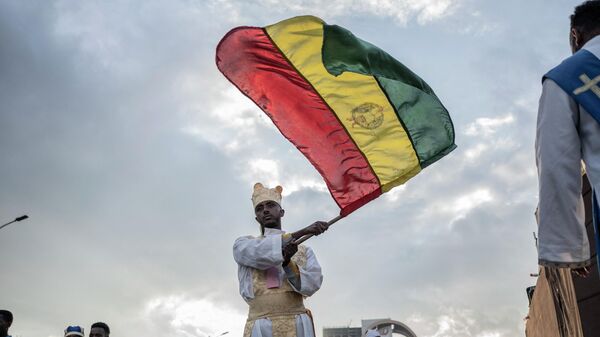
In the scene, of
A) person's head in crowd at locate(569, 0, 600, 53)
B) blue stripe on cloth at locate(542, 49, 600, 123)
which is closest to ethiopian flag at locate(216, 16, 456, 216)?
person's head in crowd at locate(569, 0, 600, 53)

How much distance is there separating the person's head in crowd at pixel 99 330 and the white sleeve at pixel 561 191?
659 cm

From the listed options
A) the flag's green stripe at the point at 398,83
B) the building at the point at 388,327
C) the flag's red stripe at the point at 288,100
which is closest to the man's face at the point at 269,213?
the flag's red stripe at the point at 288,100

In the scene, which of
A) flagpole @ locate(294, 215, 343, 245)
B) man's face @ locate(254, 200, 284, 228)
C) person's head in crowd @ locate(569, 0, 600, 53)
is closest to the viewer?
person's head in crowd @ locate(569, 0, 600, 53)

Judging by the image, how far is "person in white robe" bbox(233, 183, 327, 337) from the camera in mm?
5008

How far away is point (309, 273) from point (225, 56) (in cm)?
192

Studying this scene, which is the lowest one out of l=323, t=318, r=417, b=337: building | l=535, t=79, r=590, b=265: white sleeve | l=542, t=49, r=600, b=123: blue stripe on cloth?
l=535, t=79, r=590, b=265: white sleeve

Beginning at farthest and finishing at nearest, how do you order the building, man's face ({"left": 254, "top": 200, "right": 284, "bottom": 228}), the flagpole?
1. the building
2. man's face ({"left": 254, "top": 200, "right": 284, "bottom": 228})
3. the flagpole

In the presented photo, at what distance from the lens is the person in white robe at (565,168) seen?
2512 millimetres

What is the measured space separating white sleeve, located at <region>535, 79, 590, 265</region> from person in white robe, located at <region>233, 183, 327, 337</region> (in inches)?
100

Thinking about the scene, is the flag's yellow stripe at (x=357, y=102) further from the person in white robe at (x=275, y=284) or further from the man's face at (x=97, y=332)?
the man's face at (x=97, y=332)

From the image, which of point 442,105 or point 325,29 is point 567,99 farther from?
point 325,29

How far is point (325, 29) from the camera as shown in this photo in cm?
520

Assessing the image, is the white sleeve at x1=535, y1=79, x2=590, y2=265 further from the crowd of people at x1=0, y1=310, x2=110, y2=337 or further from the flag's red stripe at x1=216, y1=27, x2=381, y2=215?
the crowd of people at x1=0, y1=310, x2=110, y2=337

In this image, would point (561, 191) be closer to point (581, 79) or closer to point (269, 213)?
point (581, 79)
